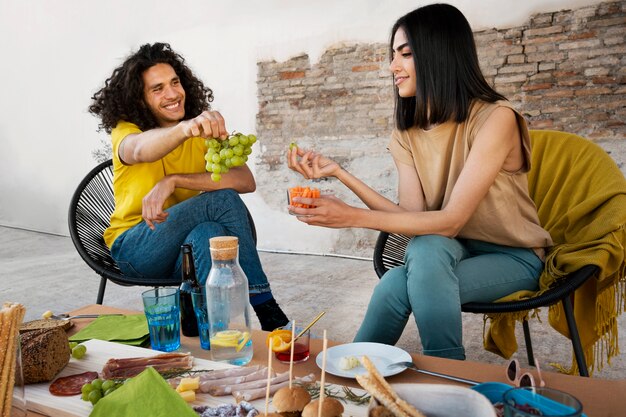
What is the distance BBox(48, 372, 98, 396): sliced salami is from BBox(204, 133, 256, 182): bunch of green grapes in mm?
692

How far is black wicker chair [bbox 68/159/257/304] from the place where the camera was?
2100mm

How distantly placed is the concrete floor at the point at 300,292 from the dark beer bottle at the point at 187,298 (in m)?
1.22

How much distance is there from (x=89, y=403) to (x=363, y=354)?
0.54 metres

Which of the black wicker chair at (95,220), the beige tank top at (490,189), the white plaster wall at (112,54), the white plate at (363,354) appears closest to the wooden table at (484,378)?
the white plate at (363,354)

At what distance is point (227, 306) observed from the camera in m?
1.24

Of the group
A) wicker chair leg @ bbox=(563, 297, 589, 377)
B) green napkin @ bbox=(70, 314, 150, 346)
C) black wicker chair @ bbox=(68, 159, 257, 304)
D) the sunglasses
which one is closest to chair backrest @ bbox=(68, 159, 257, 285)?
black wicker chair @ bbox=(68, 159, 257, 304)

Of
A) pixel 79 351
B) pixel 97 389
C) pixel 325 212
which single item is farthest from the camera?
pixel 325 212

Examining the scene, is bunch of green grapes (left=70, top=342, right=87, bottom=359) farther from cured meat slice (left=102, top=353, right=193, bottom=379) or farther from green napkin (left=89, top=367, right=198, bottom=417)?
green napkin (left=89, top=367, right=198, bottom=417)

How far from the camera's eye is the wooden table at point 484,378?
92cm

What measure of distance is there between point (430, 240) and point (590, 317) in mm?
589

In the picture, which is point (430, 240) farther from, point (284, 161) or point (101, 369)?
point (284, 161)

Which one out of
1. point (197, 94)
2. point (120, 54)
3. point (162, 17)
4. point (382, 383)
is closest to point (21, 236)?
point (120, 54)

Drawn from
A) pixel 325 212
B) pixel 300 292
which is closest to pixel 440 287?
pixel 325 212

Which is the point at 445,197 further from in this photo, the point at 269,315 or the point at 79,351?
the point at 79,351
